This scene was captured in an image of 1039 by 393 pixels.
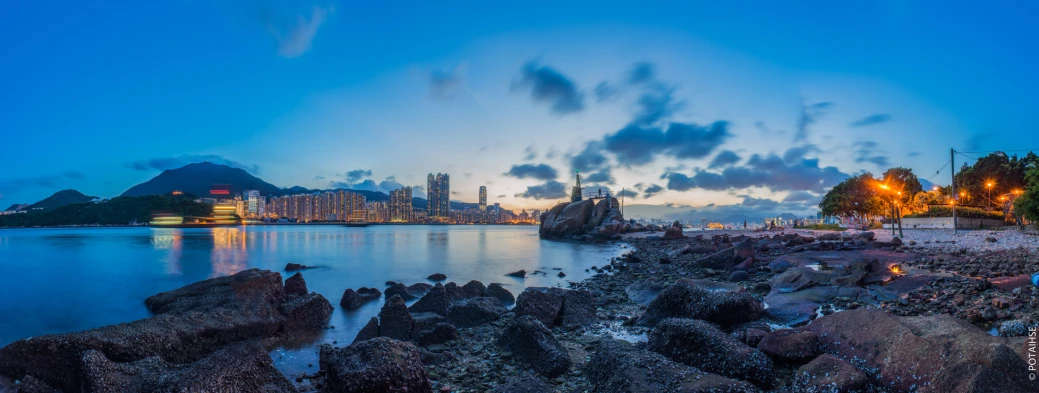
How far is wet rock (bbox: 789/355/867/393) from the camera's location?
4.43 m

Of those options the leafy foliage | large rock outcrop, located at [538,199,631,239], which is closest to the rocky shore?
large rock outcrop, located at [538,199,631,239]

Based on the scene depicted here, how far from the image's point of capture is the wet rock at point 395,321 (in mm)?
8654

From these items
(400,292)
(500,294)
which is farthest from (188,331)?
(500,294)

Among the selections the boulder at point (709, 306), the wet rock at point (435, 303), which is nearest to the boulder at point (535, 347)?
the boulder at point (709, 306)

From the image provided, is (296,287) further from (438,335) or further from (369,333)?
(438,335)

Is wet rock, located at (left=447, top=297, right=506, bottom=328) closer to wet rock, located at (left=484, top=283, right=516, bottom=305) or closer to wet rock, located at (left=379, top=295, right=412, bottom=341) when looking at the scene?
wet rock, located at (left=379, top=295, right=412, bottom=341)

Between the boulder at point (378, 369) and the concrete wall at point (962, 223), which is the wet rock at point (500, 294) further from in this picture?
the concrete wall at point (962, 223)

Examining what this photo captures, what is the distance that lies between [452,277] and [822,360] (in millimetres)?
20242

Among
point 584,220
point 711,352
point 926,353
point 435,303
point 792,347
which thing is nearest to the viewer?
point 926,353

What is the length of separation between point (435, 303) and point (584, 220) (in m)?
53.2

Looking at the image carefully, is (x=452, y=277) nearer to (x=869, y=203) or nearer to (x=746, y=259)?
(x=746, y=259)

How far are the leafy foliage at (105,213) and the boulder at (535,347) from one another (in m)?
173

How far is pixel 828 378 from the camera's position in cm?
459

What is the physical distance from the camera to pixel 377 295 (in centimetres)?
1481
